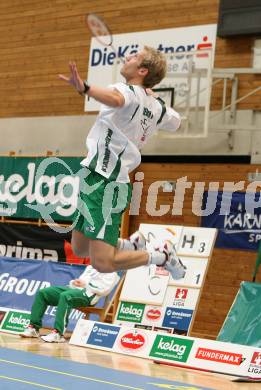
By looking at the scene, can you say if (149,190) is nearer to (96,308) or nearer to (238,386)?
(96,308)

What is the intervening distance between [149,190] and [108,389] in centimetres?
811

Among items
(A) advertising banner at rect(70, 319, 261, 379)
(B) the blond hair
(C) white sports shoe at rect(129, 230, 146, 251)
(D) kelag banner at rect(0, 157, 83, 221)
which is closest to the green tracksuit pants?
(A) advertising banner at rect(70, 319, 261, 379)

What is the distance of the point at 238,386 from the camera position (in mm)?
7645

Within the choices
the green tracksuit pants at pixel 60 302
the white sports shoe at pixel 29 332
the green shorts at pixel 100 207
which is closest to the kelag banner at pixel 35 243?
the green tracksuit pants at pixel 60 302

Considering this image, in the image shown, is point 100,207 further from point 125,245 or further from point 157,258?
point 157,258

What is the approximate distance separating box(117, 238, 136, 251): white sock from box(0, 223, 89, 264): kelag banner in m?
7.02

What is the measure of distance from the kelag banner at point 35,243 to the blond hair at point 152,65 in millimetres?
7752

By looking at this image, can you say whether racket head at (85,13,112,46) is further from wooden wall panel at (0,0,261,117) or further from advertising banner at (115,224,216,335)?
advertising banner at (115,224,216,335)

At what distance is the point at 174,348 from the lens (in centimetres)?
916

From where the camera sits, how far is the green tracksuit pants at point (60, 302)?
34.0ft

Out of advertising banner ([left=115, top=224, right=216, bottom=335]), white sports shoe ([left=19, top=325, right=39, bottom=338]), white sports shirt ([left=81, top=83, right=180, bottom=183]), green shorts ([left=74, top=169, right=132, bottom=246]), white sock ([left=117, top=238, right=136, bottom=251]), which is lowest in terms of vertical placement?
white sports shoe ([left=19, top=325, right=39, bottom=338])

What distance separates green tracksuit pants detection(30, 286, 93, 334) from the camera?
10.4m

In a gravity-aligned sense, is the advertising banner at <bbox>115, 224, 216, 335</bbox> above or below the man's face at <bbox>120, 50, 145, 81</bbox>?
below

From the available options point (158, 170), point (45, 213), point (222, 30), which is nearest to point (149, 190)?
point (158, 170)
